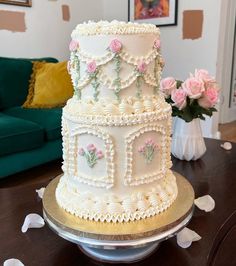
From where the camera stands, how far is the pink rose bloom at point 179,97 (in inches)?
52.0

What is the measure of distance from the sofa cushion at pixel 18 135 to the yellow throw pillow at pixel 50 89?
16.3 inches

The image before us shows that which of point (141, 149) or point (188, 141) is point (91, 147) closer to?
point (141, 149)

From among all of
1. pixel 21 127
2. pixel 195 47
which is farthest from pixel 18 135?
pixel 195 47

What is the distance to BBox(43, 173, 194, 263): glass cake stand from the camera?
72cm

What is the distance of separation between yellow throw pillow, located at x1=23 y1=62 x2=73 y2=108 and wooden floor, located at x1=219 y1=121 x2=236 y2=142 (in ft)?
5.88

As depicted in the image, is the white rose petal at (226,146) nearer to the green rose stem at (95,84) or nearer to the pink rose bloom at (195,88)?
the pink rose bloom at (195,88)

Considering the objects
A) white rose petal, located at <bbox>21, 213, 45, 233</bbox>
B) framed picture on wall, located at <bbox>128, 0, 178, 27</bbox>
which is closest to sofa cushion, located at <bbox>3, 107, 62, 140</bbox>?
white rose petal, located at <bbox>21, 213, 45, 233</bbox>

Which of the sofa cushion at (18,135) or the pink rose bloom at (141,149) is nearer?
the pink rose bloom at (141,149)

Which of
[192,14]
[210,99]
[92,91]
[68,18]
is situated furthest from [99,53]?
[68,18]

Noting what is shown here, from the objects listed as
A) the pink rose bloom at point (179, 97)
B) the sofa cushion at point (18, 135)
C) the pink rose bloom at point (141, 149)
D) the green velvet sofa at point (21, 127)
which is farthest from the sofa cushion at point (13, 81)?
the pink rose bloom at point (141, 149)

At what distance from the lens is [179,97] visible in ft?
4.33

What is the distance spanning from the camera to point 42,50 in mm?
3137

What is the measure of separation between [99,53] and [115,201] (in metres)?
0.38

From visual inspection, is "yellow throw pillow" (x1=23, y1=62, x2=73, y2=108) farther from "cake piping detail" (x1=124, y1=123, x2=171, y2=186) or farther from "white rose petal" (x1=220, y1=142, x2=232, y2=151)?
"cake piping detail" (x1=124, y1=123, x2=171, y2=186)
